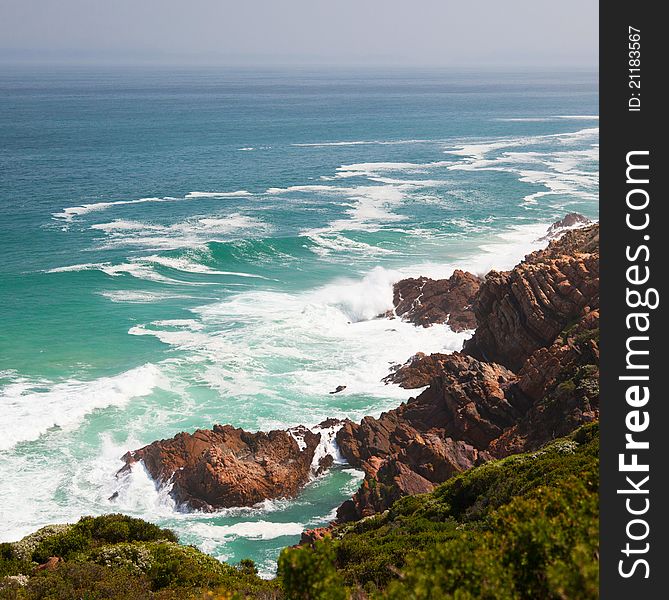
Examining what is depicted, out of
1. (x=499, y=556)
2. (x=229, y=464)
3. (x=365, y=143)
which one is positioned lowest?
(x=229, y=464)

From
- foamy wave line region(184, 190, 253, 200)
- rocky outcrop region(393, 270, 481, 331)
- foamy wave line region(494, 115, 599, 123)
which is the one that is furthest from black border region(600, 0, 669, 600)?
foamy wave line region(494, 115, 599, 123)

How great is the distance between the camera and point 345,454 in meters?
34.8

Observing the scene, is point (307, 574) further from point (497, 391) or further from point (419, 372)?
point (419, 372)

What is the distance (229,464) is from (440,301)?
22.9 meters

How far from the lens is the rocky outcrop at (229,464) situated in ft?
104

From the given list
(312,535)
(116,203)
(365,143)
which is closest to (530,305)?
(312,535)

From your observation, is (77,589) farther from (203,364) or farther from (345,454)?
(203,364)

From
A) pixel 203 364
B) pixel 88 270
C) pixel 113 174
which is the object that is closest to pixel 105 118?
pixel 113 174

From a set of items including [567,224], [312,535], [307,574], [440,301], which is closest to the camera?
Answer: [307,574]

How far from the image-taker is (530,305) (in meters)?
39.3

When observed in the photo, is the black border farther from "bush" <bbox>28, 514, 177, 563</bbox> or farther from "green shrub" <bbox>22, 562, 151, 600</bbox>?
"bush" <bbox>28, 514, 177, 563</bbox>

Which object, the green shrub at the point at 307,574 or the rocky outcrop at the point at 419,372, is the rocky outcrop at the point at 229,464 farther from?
the green shrub at the point at 307,574

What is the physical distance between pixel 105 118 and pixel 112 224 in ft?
292

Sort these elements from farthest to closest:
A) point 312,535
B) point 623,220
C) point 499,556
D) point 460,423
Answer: point 460,423, point 312,535, point 623,220, point 499,556
